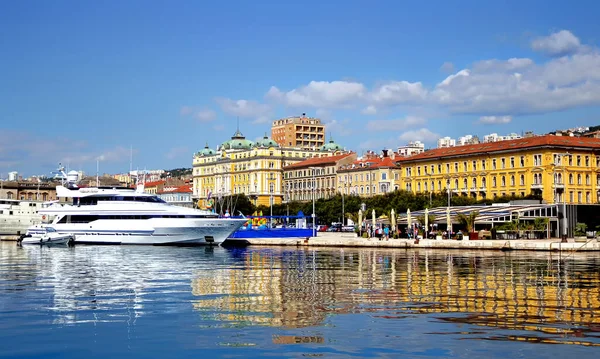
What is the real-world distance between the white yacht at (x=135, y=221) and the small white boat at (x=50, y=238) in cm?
61

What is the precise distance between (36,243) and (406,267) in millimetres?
50272

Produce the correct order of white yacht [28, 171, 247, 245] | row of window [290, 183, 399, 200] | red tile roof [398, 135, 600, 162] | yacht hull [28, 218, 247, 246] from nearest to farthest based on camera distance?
yacht hull [28, 218, 247, 246]
white yacht [28, 171, 247, 245]
red tile roof [398, 135, 600, 162]
row of window [290, 183, 399, 200]

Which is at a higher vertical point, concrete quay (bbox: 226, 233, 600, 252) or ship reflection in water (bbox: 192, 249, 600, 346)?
concrete quay (bbox: 226, 233, 600, 252)

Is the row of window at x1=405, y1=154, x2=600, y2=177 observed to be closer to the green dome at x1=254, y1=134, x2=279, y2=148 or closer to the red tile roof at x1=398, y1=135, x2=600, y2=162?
the red tile roof at x1=398, y1=135, x2=600, y2=162

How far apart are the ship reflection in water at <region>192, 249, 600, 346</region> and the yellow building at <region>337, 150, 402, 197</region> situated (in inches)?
3794

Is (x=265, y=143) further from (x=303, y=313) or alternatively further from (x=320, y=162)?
(x=303, y=313)

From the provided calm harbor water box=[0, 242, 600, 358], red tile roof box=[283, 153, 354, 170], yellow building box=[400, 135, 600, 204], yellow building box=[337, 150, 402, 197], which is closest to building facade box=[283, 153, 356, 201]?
red tile roof box=[283, 153, 354, 170]

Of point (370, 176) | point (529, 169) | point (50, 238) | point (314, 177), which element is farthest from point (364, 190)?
point (50, 238)

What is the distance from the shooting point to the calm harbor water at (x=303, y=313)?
1848cm

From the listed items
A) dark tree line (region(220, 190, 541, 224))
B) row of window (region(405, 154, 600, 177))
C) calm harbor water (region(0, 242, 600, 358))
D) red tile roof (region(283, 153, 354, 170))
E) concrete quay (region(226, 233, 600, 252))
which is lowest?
calm harbor water (region(0, 242, 600, 358))

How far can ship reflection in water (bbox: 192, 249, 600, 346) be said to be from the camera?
70.5 ft

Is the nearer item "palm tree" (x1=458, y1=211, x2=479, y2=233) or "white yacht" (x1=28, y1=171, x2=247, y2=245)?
"palm tree" (x1=458, y1=211, x2=479, y2=233)

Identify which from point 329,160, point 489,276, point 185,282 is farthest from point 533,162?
point 185,282

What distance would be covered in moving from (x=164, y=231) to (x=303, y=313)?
55.7 m
